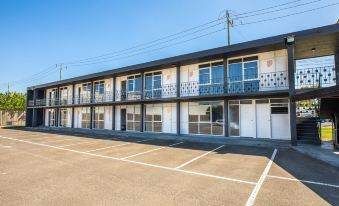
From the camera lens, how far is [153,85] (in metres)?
18.6

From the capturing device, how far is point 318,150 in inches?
388

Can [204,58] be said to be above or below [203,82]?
above

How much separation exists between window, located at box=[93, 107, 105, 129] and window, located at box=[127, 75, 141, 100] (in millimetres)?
4299

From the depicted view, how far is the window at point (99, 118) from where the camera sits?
22.5 metres

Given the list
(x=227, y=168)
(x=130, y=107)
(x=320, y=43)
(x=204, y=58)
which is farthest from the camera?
(x=130, y=107)

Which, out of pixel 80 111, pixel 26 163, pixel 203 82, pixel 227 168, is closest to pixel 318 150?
pixel 227 168

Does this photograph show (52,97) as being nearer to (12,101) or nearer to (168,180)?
(12,101)

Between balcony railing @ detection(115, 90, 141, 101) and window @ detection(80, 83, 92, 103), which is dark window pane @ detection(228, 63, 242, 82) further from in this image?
window @ detection(80, 83, 92, 103)

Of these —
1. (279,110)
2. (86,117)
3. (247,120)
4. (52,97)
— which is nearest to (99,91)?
(86,117)

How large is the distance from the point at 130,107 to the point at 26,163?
12.2 meters

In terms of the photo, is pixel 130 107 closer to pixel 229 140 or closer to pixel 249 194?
pixel 229 140

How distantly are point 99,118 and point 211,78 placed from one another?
1341 centimetres

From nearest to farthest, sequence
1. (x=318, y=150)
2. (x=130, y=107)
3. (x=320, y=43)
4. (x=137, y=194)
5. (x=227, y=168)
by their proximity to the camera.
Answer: (x=137, y=194)
(x=227, y=168)
(x=318, y=150)
(x=320, y=43)
(x=130, y=107)

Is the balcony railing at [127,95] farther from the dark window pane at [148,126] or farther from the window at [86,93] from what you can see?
the window at [86,93]
